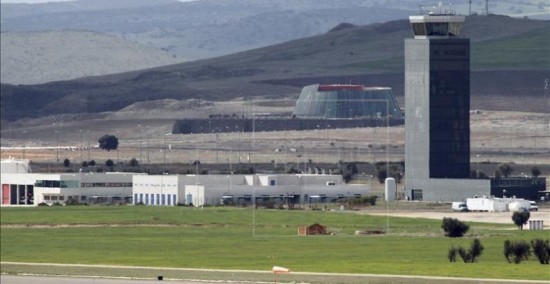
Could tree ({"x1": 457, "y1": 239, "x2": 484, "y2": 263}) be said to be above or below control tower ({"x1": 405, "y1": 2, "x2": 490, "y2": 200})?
below

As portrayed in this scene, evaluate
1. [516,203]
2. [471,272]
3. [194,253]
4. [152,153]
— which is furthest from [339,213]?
Answer: [152,153]

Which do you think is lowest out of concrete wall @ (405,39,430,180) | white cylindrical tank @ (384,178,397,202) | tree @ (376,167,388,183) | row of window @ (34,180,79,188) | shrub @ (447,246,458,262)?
shrub @ (447,246,458,262)

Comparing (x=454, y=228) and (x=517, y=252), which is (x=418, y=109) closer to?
(x=454, y=228)

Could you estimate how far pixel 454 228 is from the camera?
82438 mm

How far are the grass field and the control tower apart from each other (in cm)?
2035

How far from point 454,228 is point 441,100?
1620 inches

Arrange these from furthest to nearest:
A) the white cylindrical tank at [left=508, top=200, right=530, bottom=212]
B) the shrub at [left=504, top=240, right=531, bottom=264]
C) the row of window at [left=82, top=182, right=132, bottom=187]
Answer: the row of window at [left=82, top=182, right=132, bottom=187]
the white cylindrical tank at [left=508, top=200, right=530, bottom=212]
the shrub at [left=504, top=240, right=531, bottom=264]

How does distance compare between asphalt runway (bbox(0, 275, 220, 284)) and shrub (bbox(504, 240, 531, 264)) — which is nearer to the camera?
asphalt runway (bbox(0, 275, 220, 284))

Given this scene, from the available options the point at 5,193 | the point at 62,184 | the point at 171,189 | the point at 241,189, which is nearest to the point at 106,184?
the point at 62,184

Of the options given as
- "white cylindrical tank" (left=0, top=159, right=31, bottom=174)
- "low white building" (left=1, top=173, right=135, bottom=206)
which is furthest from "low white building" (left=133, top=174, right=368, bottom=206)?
"white cylindrical tank" (left=0, top=159, right=31, bottom=174)

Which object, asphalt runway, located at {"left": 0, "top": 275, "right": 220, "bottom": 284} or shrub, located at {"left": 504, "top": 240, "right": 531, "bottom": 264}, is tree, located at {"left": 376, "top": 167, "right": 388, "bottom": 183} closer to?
shrub, located at {"left": 504, "top": 240, "right": 531, "bottom": 264}

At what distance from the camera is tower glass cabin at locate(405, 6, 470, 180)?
122 meters

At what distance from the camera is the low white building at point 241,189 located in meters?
119

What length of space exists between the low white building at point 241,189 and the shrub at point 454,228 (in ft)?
117
